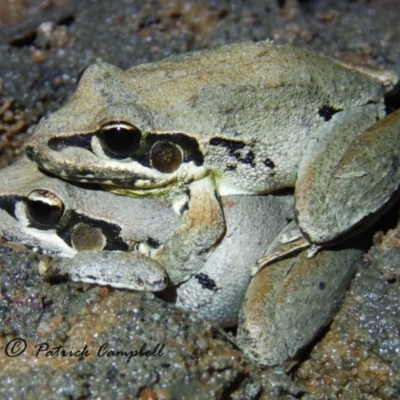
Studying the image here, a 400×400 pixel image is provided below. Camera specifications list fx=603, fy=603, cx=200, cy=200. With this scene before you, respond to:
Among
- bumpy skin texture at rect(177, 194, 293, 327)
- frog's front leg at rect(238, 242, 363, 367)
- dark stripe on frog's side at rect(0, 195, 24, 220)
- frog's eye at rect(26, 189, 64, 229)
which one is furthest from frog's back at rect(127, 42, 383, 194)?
dark stripe on frog's side at rect(0, 195, 24, 220)

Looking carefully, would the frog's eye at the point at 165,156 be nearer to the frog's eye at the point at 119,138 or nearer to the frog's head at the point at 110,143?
the frog's head at the point at 110,143

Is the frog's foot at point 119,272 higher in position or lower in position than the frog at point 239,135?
lower

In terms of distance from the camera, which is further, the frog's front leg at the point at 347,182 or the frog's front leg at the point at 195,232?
the frog's front leg at the point at 195,232

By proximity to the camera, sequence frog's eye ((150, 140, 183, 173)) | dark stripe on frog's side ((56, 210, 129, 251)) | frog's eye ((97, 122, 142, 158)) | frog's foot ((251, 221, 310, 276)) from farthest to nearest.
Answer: dark stripe on frog's side ((56, 210, 129, 251)) → frog's foot ((251, 221, 310, 276)) → frog's eye ((150, 140, 183, 173)) → frog's eye ((97, 122, 142, 158))

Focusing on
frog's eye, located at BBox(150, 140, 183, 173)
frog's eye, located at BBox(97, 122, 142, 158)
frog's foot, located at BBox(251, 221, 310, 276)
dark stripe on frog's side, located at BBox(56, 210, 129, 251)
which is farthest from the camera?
dark stripe on frog's side, located at BBox(56, 210, 129, 251)

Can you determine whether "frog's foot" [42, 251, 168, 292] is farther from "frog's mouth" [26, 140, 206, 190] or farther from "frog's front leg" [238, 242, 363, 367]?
"frog's front leg" [238, 242, 363, 367]

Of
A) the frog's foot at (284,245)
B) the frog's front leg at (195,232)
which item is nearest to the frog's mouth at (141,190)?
the frog's front leg at (195,232)

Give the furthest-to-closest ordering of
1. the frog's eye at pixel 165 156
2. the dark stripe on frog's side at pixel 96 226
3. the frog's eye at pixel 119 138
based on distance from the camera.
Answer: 1. the dark stripe on frog's side at pixel 96 226
2. the frog's eye at pixel 165 156
3. the frog's eye at pixel 119 138

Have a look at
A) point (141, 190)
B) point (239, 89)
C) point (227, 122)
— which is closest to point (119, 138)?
point (141, 190)
